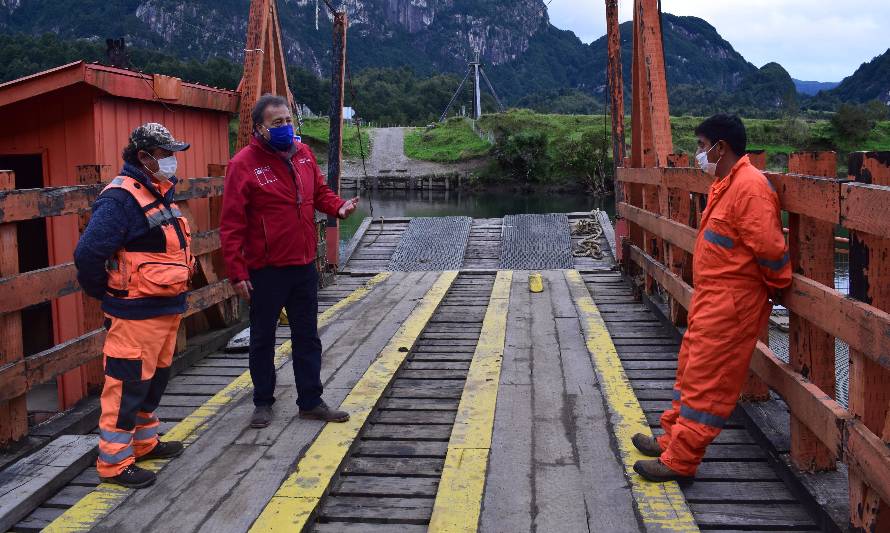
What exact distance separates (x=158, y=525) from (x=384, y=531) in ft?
2.89

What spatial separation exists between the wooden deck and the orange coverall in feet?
1.22

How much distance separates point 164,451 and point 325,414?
85 centimetres

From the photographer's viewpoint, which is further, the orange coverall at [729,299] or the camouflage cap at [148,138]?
the camouflage cap at [148,138]

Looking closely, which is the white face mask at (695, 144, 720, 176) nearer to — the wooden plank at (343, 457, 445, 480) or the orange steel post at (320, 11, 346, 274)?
the wooden plank at (343, 457, 445, 480)

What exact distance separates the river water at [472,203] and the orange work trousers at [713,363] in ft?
79.6

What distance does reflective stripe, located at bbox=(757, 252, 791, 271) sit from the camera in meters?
3.36

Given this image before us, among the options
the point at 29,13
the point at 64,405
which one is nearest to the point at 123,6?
the point at 29,13

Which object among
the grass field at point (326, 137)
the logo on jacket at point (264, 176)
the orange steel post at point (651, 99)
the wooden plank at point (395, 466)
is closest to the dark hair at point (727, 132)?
the wooden plank at point (395, 466)

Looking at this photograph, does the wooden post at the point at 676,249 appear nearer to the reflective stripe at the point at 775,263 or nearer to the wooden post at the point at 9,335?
the reflective stripe at the point at 775,263

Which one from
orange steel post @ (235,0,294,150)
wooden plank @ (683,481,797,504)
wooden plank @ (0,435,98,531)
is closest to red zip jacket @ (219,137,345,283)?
wooden plank @ (0,435,98,531)

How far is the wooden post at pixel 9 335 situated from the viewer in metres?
3.86

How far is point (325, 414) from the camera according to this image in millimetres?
4391

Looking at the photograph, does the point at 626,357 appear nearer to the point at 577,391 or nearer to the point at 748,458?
the point at 577,391

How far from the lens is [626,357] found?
5836 millimetres
